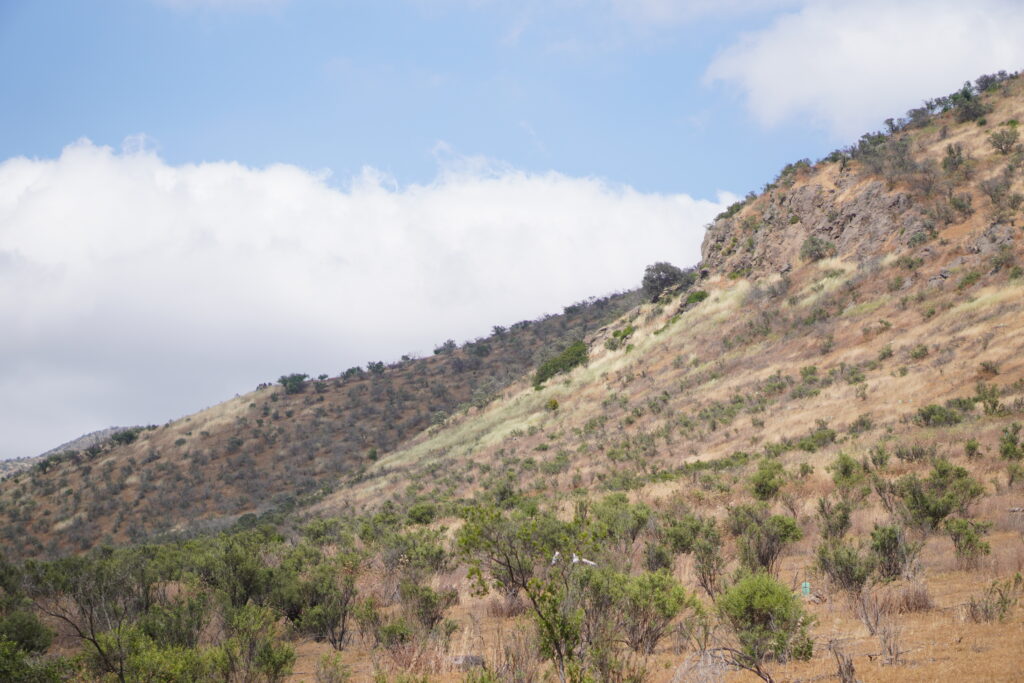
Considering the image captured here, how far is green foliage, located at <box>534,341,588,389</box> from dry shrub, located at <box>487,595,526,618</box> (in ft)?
150

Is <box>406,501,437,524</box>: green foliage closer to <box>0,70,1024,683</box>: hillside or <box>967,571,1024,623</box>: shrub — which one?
<box>0,70,1024,683</box>: hillside

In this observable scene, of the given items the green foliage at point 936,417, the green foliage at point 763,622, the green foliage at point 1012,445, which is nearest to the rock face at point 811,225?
the green foliage at point 936,417

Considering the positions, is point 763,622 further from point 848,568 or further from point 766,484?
point 766,484

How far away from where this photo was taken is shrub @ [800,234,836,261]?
47.1 m

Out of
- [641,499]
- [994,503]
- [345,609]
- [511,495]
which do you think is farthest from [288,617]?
[511,495]

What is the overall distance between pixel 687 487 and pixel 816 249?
3467 centimetres

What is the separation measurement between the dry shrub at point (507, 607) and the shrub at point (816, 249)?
1765 inches

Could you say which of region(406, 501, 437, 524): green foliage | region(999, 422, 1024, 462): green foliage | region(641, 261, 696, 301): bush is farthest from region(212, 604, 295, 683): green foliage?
region(641, 261, 696, 301): bush

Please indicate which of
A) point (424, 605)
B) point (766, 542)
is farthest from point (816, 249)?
point (424, 605)

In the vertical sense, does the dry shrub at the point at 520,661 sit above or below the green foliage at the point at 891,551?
above

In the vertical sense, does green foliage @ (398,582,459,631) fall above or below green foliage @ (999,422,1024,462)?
above

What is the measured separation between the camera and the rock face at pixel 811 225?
42750 millimetres

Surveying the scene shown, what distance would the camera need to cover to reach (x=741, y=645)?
21.9ft

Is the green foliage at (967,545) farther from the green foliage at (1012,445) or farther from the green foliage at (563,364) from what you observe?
the green foliage at (563,364)
